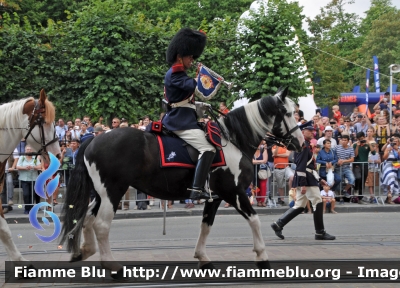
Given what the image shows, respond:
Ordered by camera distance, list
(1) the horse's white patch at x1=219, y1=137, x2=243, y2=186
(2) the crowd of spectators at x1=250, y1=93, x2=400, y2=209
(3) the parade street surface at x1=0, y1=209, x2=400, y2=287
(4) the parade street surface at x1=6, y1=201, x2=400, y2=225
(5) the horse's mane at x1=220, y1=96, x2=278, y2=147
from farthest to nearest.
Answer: (2) the crowd of spectators at x1=250, y1=93, x2=400, y2=209 → (4) the parade street surface at x1=6, y1=201, x2=400, y2=225 → (5) the horse's mane at x1=220, y1=96, x2=278, y2=147 → (1) the horse's white patch at x1=219, y1=137, x2=243, y2=186 → (3) the parade street surface at x1=0, y1=209, x2=400, y2=287

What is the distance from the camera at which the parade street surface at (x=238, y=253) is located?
818 cm

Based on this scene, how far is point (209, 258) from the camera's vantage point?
386 inches

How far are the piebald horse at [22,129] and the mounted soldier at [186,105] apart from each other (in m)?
1.52

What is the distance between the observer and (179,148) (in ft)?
29.1

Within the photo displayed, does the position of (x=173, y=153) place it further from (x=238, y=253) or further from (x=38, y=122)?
(x=238, y=253)

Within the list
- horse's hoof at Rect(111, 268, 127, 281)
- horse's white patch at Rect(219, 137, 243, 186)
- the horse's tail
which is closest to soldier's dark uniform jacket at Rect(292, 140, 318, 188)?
horse's white patch at Rect(219, 137, 243, 186)

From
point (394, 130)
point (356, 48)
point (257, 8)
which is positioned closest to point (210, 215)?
point (394, 130)

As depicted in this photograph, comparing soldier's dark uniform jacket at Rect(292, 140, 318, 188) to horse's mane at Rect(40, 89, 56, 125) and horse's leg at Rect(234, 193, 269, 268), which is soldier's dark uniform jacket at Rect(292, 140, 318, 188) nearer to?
horse's leg at Rect(234, 193, 269, 268)

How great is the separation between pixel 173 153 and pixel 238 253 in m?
2.42

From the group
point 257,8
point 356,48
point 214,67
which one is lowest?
point 214,67

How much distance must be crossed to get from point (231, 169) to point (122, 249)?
2.91 metres

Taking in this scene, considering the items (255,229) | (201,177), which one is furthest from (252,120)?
(255,229)

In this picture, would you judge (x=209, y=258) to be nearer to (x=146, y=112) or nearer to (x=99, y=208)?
(x=99, y=208)

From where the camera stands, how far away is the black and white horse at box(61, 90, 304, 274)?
27.5 feet
